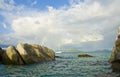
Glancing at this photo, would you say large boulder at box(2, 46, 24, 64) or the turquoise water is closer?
the turquoise water

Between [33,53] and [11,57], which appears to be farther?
[33,53]

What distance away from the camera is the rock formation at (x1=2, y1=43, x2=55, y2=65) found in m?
52.5

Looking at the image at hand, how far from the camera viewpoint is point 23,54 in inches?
2112

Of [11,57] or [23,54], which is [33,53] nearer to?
[23,54]

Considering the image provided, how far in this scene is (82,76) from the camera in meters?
33.9

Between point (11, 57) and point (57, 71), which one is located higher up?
point (11, 57)

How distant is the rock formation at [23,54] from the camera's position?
52531 mm

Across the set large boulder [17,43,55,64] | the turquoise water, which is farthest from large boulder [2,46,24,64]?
the turquoise water

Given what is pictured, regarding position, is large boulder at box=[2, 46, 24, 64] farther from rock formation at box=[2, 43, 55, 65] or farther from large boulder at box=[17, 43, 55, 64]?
large boulder at box=[17, 43, 55, 64]

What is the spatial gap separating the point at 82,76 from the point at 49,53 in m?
33.6

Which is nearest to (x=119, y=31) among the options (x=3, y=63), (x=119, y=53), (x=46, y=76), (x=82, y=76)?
(x=119, y=53)

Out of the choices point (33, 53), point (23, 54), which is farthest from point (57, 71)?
point (33, 53)

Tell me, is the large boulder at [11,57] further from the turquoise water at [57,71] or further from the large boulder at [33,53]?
the turquoise water at [57,71]

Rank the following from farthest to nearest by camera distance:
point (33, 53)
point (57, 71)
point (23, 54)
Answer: point (33, 53)
point (23, 54)
point (57, 71)
